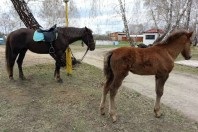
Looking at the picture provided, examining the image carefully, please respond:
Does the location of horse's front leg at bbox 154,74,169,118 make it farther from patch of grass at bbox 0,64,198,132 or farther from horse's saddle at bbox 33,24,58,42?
horse's saddle at bbox 33,24,58,42

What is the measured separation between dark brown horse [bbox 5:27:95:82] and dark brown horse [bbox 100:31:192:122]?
9.38 feet

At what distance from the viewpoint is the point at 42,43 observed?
854 cm

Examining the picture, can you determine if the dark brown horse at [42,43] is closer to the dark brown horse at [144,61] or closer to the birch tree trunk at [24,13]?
the birch tree trunk at [24,13]

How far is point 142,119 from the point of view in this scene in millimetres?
6309

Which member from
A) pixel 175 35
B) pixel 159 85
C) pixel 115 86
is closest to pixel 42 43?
pixel 115 86

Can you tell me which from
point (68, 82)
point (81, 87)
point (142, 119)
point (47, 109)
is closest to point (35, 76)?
point (68, 82)

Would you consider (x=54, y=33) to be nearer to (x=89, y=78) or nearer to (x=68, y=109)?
(x=89, y=78)

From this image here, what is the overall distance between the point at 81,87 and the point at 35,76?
1.83 meters

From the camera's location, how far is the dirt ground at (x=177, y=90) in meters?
7.64

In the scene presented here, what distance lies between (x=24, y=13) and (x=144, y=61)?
6095 mm

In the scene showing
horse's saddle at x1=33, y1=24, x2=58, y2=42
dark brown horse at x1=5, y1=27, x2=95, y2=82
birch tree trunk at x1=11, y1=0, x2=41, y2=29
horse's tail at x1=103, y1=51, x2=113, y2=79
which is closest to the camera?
horse's tail at x1=103, y1=51, x2=113, y2=79

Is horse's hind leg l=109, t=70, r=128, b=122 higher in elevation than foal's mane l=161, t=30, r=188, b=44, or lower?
lower

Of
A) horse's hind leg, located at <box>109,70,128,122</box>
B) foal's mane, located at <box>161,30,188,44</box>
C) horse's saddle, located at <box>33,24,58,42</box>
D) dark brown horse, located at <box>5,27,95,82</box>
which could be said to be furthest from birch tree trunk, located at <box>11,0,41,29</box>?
foal's mane, located at <box>161,30,188,44</box>

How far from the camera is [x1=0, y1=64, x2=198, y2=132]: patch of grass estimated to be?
582cm
